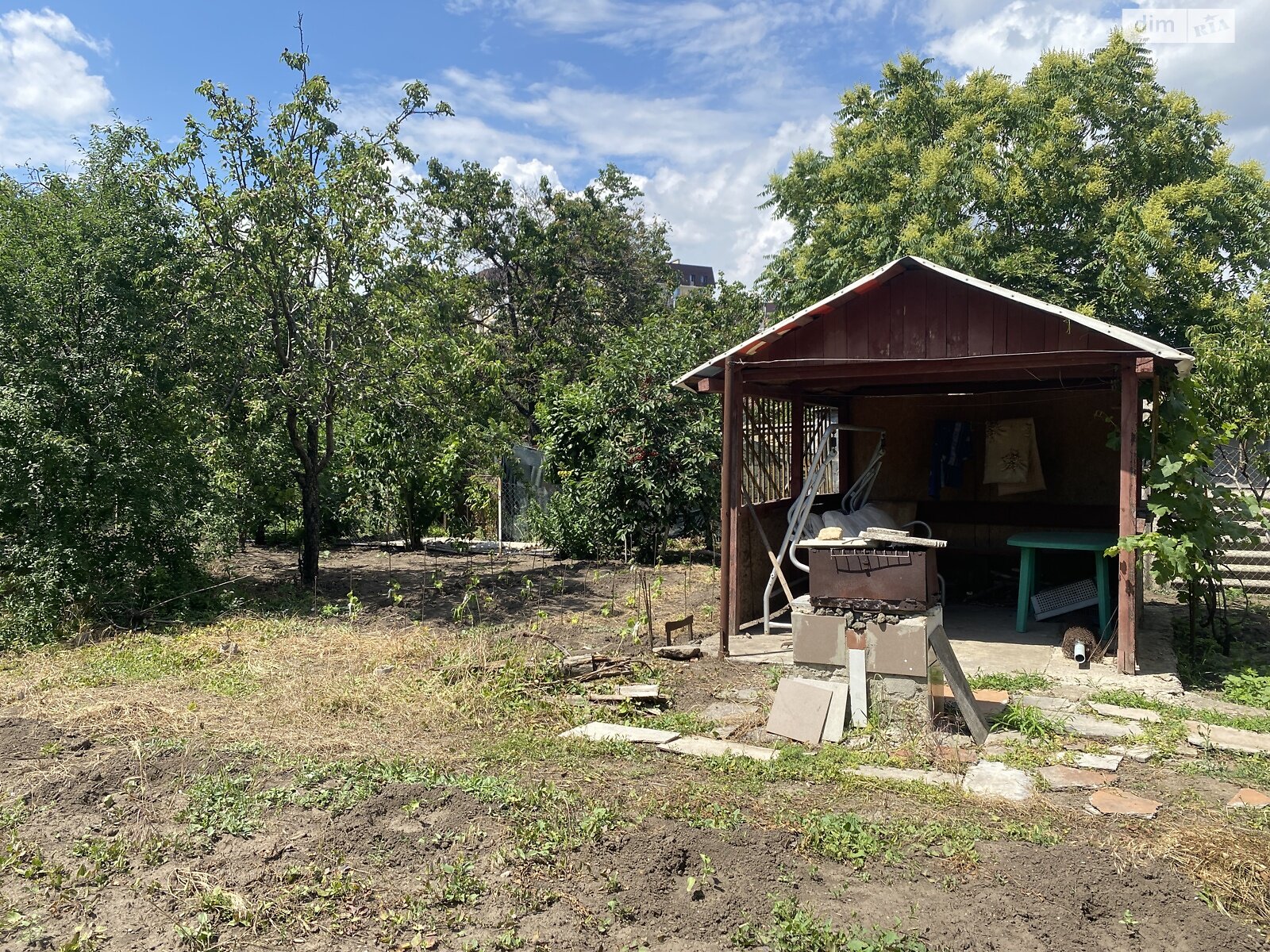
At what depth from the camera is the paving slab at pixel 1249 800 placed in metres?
4.42

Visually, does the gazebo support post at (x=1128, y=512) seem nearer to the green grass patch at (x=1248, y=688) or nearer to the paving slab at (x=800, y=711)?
the green grass patch at (x=1248, y=688)

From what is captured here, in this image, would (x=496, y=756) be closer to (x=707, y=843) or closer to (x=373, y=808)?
(x=373, y=808)

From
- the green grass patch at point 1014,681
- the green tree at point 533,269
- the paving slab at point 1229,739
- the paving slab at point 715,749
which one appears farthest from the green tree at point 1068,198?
the paving slab at point 715,749

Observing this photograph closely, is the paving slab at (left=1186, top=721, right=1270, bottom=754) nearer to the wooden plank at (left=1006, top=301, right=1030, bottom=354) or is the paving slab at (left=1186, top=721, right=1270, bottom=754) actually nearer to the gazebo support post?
the gazebo support post

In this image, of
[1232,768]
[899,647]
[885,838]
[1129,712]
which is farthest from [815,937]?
[1129,712]

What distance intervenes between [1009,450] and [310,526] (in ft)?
27.6

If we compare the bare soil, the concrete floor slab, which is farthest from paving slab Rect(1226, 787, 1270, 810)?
the concrete floor slab

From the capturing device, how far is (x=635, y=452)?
13164 mm

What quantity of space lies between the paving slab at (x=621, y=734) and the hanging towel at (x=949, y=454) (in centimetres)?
646

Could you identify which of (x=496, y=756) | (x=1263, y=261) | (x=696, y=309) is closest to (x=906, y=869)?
(x=496, y=756)

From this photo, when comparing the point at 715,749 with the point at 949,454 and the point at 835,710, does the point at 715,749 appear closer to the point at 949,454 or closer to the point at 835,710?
the point at 835,710

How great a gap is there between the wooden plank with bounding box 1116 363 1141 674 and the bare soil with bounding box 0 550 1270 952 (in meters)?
2.07

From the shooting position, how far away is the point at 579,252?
2142 cm

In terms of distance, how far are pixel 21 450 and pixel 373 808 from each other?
5750 mm
